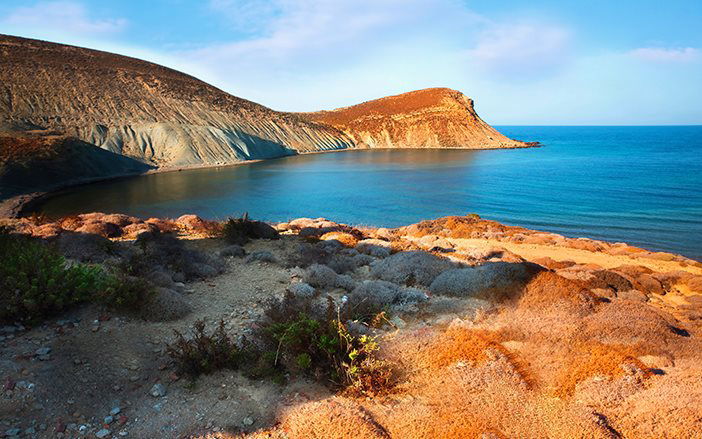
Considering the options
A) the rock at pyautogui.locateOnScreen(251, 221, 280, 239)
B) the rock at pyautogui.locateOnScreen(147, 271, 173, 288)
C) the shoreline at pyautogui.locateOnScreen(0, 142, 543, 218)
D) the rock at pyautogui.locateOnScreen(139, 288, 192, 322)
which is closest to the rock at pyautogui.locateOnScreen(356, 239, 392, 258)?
the rock at pyautogui.locateOnScreen(251, 221, 280, 239)

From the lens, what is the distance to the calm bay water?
28.5 m

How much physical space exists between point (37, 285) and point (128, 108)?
72.6m

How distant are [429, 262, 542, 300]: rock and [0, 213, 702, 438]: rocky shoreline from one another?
4 centimetres

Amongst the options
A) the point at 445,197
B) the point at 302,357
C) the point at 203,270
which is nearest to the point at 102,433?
the point at 302,357

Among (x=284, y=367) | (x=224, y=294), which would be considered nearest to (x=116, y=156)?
(x=224, y=294)

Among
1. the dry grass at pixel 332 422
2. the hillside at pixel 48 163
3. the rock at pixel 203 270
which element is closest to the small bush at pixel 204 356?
the dry grass at pixel 332 422

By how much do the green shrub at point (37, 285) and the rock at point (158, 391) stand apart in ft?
8.57

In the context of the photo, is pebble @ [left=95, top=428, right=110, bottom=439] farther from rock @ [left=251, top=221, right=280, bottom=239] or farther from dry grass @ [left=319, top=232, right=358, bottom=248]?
rock @ [left=251, top=221, right=280, bottom=239]

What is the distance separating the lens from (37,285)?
274 inches

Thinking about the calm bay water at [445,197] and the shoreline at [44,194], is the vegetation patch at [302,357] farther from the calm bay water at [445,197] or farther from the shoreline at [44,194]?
the shoreline at [44,194]

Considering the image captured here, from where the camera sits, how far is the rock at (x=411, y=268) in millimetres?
10922

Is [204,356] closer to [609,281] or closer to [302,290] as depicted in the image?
[302,290]

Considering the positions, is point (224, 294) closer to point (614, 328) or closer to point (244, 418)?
point (244, 418)

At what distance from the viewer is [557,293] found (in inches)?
355
